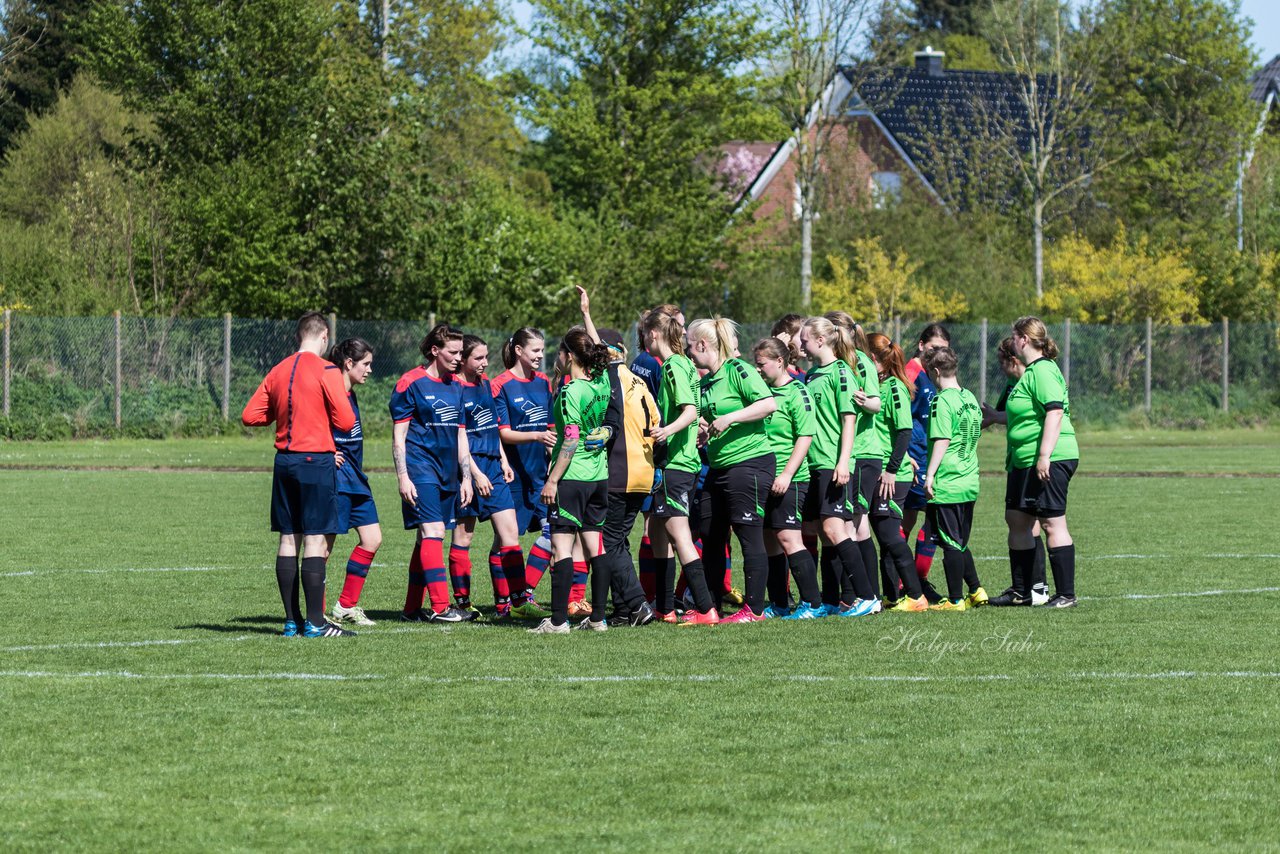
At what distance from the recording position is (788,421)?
1068 cm

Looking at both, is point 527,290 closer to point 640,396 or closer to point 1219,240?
point 1219,240

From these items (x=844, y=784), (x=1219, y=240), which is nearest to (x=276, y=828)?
(x=844, y=784)

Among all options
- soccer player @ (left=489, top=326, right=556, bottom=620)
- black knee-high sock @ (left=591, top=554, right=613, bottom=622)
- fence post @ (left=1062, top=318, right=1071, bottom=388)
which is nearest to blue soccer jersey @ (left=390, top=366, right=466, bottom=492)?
soccer player @ (left=489, top=326, right=556, bottom=620)

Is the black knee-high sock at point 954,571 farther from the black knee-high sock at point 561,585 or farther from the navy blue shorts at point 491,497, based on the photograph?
the navy blue shorts at point 491,497

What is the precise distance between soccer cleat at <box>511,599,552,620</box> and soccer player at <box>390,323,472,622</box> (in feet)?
1.50

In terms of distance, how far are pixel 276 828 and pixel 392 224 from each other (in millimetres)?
30029

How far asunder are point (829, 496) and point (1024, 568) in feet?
4.79

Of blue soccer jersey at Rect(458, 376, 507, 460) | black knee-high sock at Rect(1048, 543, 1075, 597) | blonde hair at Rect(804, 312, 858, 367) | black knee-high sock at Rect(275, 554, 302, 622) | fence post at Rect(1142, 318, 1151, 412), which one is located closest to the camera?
black knee-high sock at Rect(275, 554, 302, 622)

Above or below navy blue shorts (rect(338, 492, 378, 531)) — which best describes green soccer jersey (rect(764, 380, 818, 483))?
above

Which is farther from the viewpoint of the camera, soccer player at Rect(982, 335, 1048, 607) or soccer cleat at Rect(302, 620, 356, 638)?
soccer player at Rect(982, 335, 1048, 607)

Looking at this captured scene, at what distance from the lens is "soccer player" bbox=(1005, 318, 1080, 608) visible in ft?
36.4

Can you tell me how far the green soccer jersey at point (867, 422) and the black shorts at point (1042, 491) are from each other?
2.96ft

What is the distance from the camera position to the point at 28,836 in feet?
18.0

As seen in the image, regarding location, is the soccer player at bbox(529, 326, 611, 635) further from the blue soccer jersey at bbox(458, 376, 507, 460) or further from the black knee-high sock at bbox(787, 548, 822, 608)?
the black knee-high sock at bbox(787, 548, 822, 608)
